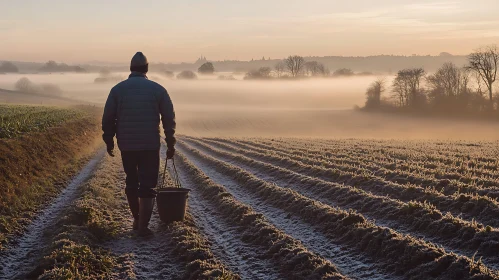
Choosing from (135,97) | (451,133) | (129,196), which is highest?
(135,97)

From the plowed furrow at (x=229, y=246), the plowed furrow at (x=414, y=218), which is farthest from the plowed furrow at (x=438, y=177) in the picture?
the plowed furrow at (x=229, y=246)

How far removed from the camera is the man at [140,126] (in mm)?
9523

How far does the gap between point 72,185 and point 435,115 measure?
284ft

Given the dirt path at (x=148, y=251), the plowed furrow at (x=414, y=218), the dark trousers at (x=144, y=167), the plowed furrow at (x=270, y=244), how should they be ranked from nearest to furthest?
the plowed furrow at (x=270, y=244), the dirt path at (x=148, y=251), the plowed furrow at (x=414, y=218), the dark trousers at (x=144, y=167)

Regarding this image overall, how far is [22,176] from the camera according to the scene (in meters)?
15.3

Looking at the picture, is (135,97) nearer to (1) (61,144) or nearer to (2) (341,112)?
(1) (61,144)

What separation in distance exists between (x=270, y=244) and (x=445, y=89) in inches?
3817

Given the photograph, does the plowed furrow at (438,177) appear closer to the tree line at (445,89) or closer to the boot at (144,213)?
the boot at (144,213)

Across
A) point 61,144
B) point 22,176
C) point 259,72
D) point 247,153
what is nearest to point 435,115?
point 247,153

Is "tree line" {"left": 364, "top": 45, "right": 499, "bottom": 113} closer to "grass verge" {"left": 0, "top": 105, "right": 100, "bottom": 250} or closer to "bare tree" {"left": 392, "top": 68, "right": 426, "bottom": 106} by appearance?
"bare tree" {"left": 392, "top": 68, "right": 426, "bottom": 106}

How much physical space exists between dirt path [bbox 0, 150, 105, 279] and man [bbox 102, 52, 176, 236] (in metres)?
2.03

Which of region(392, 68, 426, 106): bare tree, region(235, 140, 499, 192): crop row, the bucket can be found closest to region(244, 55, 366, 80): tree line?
region(392, 68, 426, 106): bare tree

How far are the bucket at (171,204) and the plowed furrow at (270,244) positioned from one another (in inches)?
37.8

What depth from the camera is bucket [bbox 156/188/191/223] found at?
34.1 feet
